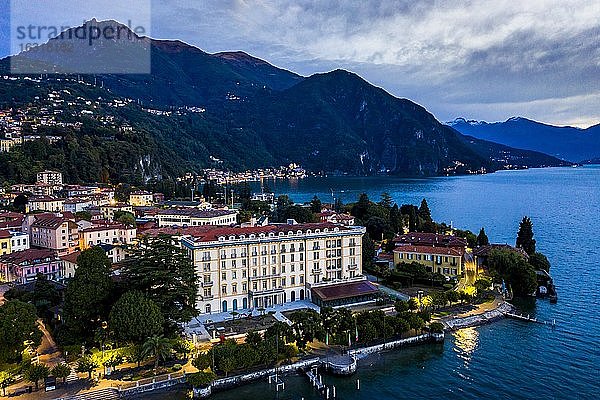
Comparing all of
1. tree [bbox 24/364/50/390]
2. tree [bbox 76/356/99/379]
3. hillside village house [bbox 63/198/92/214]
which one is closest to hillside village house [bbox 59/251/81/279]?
tree [bbox 76/356/99/379]

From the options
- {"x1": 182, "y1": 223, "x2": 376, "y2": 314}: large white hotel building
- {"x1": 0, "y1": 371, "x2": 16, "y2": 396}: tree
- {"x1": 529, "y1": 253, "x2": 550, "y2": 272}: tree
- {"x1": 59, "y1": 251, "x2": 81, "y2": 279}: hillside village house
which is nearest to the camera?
{"x1": 0, "y1": 371, "x2": 16, "y2": 396}: tree

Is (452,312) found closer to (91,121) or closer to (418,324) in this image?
(418,324)

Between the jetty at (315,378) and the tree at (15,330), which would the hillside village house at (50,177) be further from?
the jetty at (315,378)

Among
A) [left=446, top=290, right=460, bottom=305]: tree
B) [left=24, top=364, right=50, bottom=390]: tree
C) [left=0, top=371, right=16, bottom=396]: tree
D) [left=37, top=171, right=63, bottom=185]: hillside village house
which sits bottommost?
[left=0, top=371, right=16, bottom=396]: tree

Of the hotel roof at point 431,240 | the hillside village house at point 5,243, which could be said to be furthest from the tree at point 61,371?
the hotel roof at point 431,240

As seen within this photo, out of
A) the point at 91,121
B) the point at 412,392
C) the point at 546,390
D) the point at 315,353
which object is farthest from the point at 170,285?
the point at 91,121

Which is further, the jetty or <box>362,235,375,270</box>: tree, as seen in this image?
<box>362,235,375,270</box>: tree

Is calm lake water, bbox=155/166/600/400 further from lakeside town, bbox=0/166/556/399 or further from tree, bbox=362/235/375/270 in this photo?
tree, bbox=362/235/375/270
